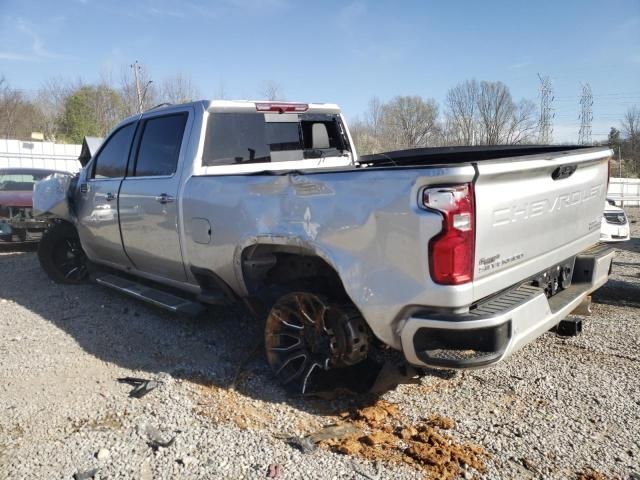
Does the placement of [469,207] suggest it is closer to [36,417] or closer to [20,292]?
[36,417]

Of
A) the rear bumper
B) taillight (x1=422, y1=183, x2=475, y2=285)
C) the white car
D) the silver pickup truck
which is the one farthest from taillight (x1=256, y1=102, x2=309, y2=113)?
the white car

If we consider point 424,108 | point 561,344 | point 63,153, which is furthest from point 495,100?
point 561,344

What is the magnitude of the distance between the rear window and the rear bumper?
7.86 ft

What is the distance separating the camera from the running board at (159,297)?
4.25m

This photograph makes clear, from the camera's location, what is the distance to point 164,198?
172 inches

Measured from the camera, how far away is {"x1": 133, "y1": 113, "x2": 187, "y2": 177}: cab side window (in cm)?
447

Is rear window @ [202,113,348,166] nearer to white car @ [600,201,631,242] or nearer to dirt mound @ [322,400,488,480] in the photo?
dirt mound @ [322,400,488,480]

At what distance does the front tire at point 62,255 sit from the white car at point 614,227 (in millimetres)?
6594

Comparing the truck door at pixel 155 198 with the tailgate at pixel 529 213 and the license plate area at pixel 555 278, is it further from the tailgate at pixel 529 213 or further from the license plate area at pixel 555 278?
the license plate area at pixel 555 278

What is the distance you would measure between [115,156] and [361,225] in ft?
11.7

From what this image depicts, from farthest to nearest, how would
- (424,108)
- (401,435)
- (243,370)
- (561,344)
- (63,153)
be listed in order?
(424,108), (63,153), (561,344), (243,370), (401,435)

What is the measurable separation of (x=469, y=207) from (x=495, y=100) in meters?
33.9

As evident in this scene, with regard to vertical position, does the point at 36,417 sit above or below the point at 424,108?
below

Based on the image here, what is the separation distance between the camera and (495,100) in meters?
33.6
